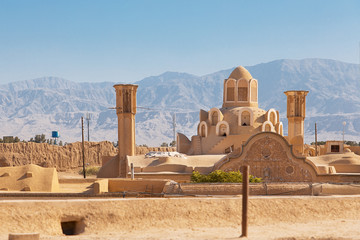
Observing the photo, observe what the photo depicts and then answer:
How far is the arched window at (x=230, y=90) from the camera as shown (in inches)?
1687

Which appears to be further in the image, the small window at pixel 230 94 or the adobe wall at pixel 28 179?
the small window at pixel 230 94

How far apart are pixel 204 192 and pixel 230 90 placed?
19.9 metres

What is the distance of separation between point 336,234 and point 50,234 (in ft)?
30.6

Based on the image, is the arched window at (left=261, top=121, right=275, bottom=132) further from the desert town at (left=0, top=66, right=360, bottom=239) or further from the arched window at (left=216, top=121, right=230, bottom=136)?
the arched window at (left=216, top=121, right=230, bottom=136)

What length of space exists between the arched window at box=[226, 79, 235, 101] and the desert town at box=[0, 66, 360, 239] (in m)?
0.08

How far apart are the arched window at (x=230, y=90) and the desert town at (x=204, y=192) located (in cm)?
8

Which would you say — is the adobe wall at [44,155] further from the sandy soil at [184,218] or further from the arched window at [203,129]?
the sandy soil at [184,218]

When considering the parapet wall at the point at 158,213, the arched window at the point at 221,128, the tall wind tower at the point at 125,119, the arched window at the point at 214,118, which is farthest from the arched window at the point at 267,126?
Answer: the parapet wall at the point at 158,213

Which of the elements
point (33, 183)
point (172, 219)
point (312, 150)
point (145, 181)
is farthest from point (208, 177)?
point (312, 150)

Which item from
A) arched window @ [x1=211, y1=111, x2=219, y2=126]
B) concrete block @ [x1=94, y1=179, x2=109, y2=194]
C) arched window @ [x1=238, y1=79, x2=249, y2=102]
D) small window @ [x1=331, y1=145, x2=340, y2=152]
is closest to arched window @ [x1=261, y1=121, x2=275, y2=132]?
arched window @ [x1=238, y1=79, x2=249, y2=102]

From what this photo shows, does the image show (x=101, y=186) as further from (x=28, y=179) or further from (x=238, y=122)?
(x=238, y=122)

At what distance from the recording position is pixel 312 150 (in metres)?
51.2

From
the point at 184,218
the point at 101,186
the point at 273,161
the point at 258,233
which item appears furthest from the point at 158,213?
the point at 273,161

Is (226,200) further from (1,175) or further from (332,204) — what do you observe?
(1,175)
